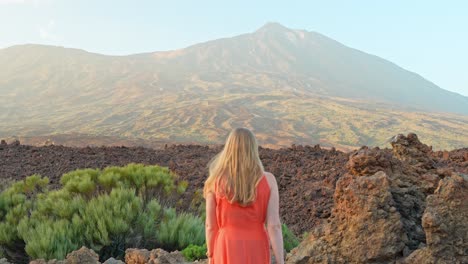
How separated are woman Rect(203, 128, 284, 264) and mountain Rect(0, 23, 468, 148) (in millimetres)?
34548

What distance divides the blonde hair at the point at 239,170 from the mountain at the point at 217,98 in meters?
34.6

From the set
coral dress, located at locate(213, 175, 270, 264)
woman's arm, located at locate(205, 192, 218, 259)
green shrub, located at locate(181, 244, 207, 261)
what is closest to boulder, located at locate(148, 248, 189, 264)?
green shrub, located at locate(181, 244, 207, 261)

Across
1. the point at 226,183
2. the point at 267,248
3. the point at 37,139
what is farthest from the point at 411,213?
the point at 37,139

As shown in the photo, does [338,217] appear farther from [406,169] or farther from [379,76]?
[379,76]

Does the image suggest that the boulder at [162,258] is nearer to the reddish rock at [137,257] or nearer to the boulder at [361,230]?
the reddish rock at [137,257]

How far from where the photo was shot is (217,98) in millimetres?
84250

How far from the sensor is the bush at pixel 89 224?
5.64m

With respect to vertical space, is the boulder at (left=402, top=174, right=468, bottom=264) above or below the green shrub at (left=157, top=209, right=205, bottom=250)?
above

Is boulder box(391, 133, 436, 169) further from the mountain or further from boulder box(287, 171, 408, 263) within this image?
the mountain

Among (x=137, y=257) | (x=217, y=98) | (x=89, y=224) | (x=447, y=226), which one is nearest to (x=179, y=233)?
(x=89, y=224)

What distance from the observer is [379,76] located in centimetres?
19175

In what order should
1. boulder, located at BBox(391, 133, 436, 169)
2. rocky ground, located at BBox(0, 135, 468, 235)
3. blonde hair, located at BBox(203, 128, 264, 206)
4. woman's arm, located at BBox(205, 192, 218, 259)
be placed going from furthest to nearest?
rocky ground, located at BBox(0, 135, 468, 235)
boulder, located at BBox(391, 133, 436, 169)
woman's arm, located at BBox(205, 192, 218, 259)
blonde hair, located at BBox(203, 128, 264, 206)

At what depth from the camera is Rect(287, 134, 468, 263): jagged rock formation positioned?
3256 mm

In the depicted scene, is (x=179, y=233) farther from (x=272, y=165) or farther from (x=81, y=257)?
(x=272, y=165)
